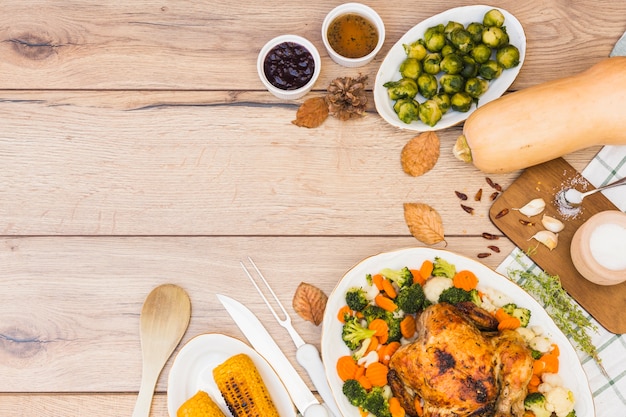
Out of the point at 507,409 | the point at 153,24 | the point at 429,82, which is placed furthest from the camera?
the point at 153,24

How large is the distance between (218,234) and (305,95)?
1.89 feet

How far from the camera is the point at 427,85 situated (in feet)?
5.88

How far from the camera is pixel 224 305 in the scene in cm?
183

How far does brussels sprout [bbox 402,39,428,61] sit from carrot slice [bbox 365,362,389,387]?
3.34ft

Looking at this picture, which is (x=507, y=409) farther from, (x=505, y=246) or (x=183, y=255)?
(x=183, y=255)

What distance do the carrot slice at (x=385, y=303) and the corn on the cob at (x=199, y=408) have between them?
2.03ft

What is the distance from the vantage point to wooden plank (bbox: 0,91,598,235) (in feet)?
6.14

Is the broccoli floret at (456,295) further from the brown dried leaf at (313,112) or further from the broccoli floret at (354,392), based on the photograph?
the brown dried leaf at (313,112)

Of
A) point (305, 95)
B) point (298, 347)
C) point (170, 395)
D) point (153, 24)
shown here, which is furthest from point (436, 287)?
point (153, 24)

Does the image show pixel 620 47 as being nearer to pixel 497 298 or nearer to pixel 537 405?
pixel 497 298

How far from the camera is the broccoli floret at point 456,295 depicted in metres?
1.66

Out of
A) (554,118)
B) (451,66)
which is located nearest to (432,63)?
(451,66)

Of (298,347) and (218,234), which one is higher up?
(218,234)

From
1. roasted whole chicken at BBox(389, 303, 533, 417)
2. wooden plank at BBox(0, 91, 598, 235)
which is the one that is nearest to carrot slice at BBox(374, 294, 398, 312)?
roasted whole chicken at BBox(389, 303, 533, 417)
